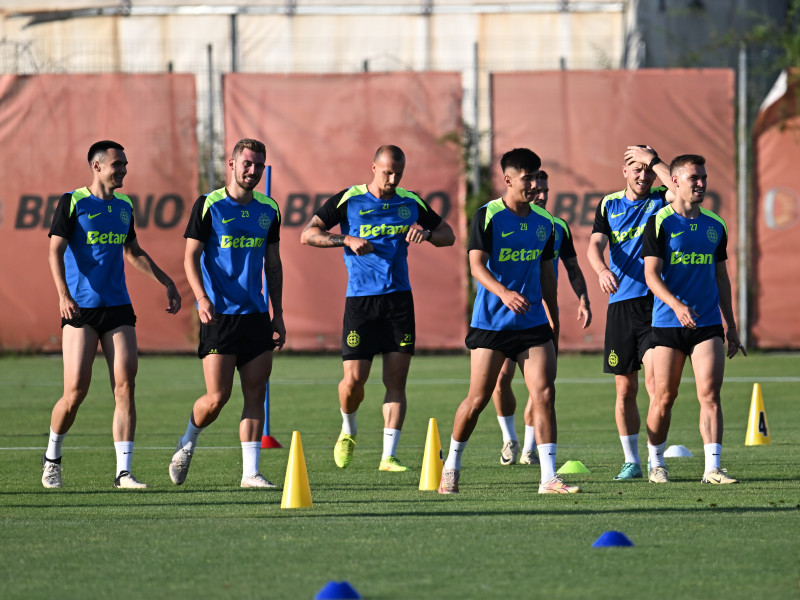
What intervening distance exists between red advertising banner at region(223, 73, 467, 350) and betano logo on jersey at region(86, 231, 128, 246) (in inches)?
468

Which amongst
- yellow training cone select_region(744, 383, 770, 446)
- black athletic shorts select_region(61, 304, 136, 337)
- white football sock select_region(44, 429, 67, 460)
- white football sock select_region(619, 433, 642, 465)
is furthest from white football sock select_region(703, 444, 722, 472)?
white football sock select_region(44, 429, 67, 460)

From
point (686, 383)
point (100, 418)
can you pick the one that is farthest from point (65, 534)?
point (686, 383)

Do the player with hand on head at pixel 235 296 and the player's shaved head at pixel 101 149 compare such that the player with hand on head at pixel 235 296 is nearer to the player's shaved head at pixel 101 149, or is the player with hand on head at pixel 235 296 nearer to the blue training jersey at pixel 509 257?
the player's shaved head at pixel 101 149

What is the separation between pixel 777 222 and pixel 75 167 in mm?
10764

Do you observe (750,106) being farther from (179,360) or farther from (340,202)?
(340,202)

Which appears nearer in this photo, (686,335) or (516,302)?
(516,302)

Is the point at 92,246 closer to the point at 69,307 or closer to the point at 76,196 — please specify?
the point at 76,196

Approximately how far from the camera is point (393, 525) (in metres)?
6.82

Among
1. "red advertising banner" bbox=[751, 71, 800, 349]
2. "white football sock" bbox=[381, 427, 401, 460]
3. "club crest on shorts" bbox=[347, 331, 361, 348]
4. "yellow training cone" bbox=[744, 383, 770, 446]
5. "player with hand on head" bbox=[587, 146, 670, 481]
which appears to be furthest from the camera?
"red advertising banner" bbox=[751, 71, 800, 349]

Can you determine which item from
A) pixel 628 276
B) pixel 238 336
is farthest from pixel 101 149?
pixel 628 276

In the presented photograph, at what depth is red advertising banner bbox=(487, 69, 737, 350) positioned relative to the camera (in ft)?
67.8

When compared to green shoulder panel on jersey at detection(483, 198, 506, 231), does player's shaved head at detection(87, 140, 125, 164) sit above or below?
above

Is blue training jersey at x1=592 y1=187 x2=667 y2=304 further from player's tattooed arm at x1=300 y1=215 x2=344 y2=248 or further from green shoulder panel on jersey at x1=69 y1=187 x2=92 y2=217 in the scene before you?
green shoulder panel on jersey at x1=69 y1=187 x2=92 y2=217

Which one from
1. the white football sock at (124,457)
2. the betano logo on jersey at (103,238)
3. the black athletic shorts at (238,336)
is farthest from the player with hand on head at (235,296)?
the betano logo on jersey at (103,238)
